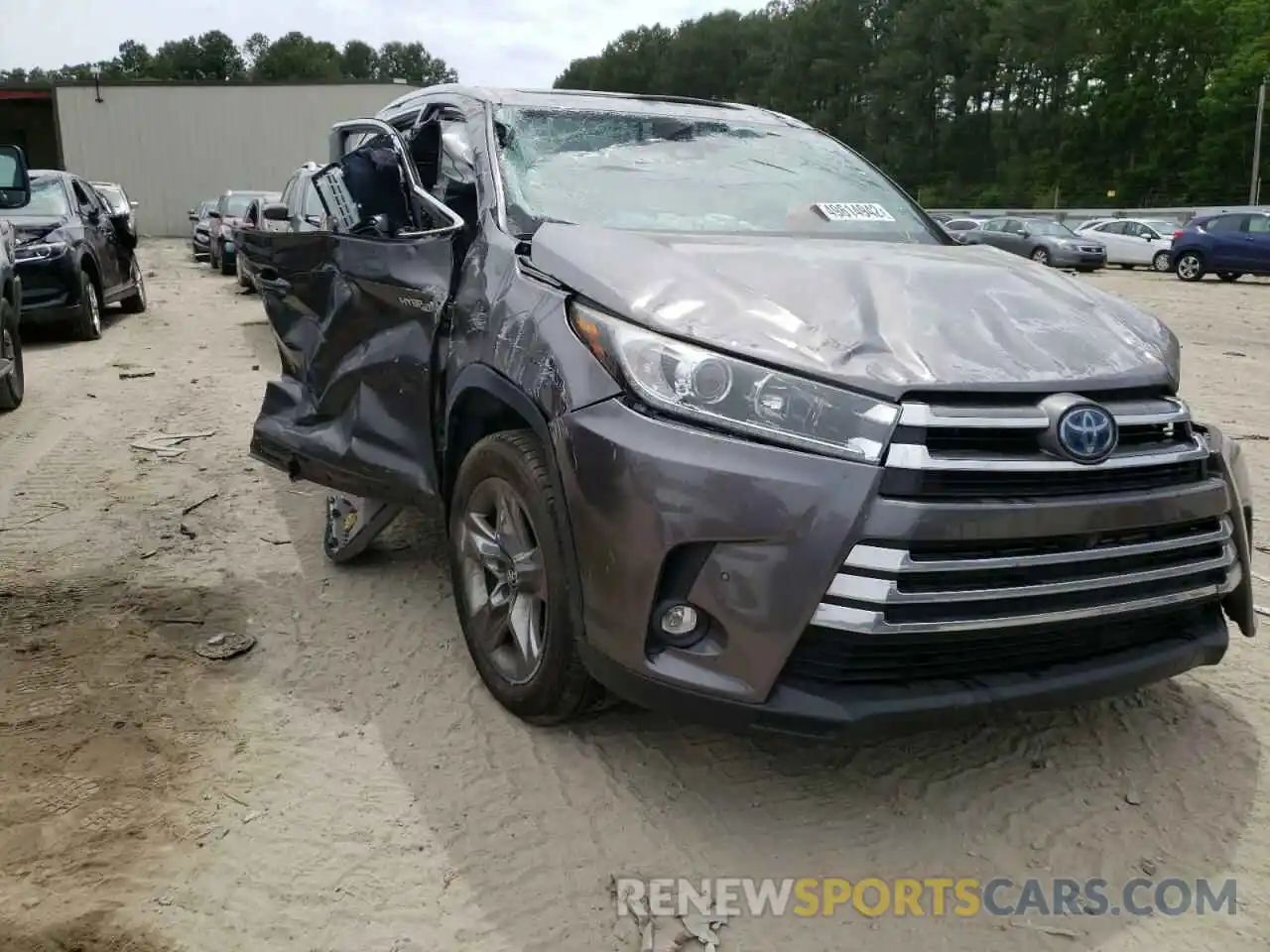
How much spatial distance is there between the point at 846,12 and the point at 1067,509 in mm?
93426

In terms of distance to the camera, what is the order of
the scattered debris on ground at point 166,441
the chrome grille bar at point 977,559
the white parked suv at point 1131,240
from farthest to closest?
the white parked suv at point 1131,240 → the scattered debris on ground at point 166,441 → the chrome grille bar at point 977,559

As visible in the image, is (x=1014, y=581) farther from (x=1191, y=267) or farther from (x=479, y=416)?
(x=1191, y=267)

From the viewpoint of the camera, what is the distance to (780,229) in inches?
143

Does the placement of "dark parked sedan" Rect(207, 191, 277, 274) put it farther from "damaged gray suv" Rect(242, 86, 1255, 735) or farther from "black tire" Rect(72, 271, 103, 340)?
"damaged gray suv" Rect(242, 86, 1255, 735)

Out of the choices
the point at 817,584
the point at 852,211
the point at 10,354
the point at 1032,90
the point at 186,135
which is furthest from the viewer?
the point at 1032,90

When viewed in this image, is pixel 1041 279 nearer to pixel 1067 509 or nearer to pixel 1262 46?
pixel 1067 509

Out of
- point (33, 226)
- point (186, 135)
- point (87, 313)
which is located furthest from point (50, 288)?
point (186, 135)

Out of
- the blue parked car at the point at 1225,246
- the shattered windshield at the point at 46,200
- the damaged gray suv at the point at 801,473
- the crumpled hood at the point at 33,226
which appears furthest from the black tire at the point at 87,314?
the blue parked car at the point at 1225,246

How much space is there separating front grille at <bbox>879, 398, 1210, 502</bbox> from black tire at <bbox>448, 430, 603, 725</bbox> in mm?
889

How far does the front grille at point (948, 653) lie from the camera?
2393mm

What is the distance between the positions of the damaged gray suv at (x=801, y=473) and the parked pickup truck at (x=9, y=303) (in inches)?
197

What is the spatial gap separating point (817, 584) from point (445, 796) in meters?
1.20

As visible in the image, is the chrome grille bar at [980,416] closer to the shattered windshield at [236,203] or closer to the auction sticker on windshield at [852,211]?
the auction sticker on windshield at [852,211]

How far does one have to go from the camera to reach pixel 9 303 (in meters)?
7.55
